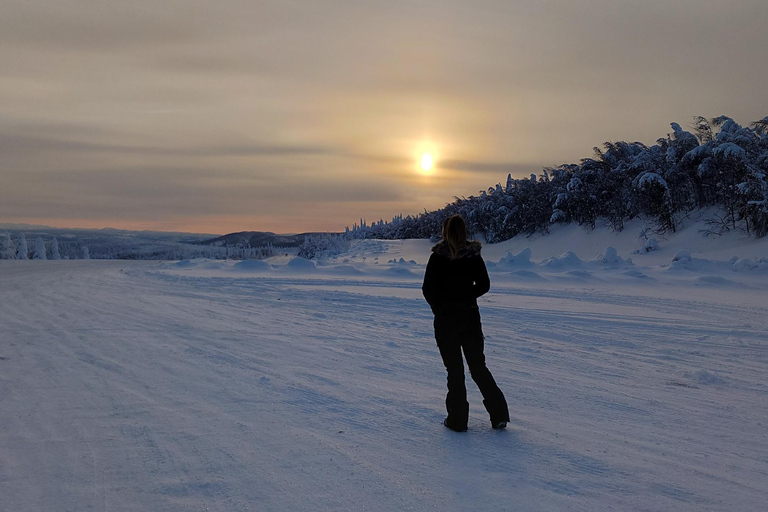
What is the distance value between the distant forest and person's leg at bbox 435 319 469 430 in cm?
1834

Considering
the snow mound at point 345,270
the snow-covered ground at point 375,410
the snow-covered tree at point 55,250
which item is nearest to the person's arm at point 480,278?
the snow-covered ground at point 375,410

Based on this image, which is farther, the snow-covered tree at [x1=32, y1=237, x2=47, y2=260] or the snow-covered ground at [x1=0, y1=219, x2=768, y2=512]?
the snow-covered tree at [x1=32, y1=237, x2=47, y2=260]

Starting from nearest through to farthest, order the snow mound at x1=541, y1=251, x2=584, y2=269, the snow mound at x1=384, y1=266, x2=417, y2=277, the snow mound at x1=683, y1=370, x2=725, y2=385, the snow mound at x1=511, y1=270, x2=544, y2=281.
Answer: the snow mound at x1=683, y1=370, x2=725, y2=385
the snow mound at x1=511, y1=270, x2=544, y2=281
the snow mound at x1=541, y1=251, x2=584, y2=269
the snow mound at x1=384, y1=266, x2=417, y2=277

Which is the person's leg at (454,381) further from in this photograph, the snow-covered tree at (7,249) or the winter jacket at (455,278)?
the snow-covered tree at (7,249)

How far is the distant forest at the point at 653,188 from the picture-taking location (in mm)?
21172

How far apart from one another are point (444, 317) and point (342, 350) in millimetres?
3732

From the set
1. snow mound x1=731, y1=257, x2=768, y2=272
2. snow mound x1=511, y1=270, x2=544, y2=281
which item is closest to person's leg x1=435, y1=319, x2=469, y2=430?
snow mound x1=511, y1=270, x2=544, y2=281

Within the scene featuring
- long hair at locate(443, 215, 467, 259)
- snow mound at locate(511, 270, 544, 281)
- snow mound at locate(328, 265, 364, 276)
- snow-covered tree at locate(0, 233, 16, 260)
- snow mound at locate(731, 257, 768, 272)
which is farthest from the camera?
snow-covered tree at locate(0, 233, 16, 260)

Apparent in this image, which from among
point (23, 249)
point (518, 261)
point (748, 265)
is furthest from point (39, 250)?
point (748, 265)

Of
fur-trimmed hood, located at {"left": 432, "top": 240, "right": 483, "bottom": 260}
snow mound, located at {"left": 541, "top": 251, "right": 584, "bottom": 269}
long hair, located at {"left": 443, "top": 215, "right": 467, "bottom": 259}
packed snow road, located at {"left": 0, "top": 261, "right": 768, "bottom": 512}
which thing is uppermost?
long hair, located at {"left": 443, "top": 215, "right": 467, "bottom": 259}

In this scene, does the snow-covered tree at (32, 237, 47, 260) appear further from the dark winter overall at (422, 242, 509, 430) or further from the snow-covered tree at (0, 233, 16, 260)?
the dark winter overall at (422, 242, 509, 430)

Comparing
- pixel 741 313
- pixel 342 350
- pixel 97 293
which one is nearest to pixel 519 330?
pixel 342 350

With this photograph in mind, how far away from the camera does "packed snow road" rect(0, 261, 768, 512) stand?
12.5ft

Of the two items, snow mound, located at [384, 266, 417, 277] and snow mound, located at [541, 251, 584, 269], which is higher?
snow mound, located at [541, 251, 584, 269]
